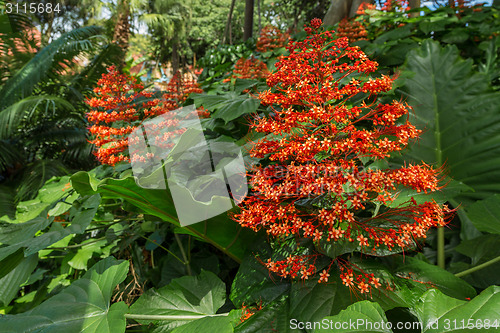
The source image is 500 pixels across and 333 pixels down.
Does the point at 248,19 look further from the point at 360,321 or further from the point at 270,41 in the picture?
the point at 360,321

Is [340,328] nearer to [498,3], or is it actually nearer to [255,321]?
[255,321]

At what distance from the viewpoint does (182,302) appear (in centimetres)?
87

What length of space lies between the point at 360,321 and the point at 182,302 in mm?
522

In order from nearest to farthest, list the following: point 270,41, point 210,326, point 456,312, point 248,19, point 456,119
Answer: point 456,312 < point 210,326 < point 456,119 < point 270,41 < point 248,19

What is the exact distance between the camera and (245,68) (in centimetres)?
179

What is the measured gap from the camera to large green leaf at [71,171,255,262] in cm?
74

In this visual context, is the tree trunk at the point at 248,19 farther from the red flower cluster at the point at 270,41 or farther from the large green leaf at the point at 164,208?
the large green leaf at the point at 164,208

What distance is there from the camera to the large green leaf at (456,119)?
1154 mm

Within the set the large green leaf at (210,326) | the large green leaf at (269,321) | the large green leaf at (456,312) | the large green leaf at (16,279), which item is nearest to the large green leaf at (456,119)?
the large green leaf at (456,312)

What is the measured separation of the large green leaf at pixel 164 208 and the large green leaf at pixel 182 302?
4.8 inches

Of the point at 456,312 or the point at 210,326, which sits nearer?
the point at 456,312

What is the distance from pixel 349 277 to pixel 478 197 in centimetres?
86

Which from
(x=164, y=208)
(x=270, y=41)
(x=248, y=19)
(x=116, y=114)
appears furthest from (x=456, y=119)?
(x=248, y=19)

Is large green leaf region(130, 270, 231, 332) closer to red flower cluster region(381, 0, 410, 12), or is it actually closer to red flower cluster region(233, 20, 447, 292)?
red flower cluster region(233, 20, 447, 292)
